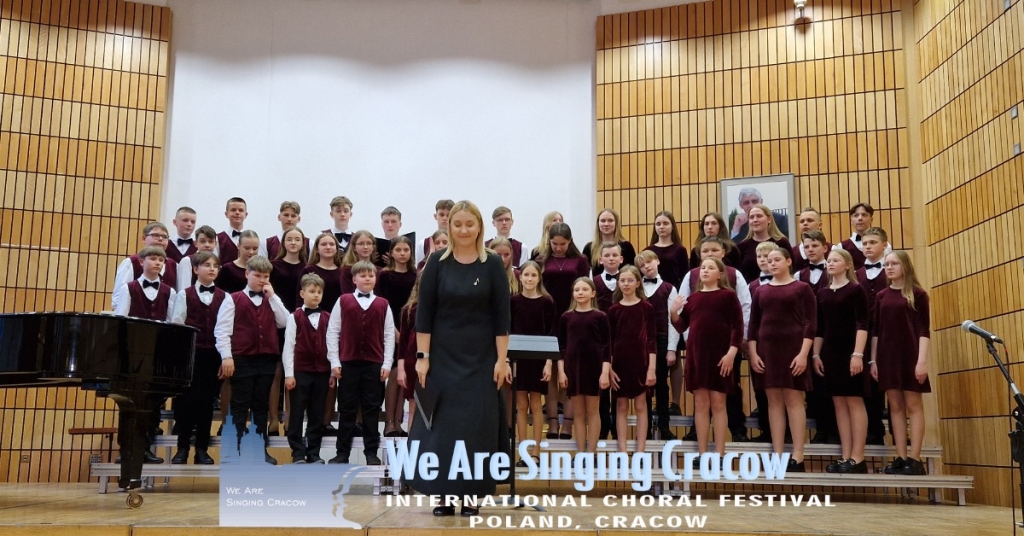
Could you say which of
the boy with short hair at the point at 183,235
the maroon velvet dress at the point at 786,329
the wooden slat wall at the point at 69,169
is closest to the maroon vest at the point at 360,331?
the boy with short hair at the point at 183,235

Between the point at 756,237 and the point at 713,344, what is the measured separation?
1.39 metres

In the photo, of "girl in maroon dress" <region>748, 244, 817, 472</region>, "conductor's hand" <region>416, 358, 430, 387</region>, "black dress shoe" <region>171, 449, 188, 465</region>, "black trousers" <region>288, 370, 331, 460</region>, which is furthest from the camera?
"black dress shoe" <region>171, 449, 188, 465</region>

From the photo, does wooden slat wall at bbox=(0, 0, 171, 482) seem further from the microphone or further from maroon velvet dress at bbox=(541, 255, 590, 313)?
the microphone

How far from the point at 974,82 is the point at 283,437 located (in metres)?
5.89

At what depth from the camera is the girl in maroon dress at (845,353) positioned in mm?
5598

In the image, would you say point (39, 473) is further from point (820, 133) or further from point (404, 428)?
point (820, 133)

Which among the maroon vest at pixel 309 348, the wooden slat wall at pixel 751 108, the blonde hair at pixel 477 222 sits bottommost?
the maroon vest at pixel 309 348

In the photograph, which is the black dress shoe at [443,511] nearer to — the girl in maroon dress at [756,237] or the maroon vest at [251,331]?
the maroon vest at [251,331]

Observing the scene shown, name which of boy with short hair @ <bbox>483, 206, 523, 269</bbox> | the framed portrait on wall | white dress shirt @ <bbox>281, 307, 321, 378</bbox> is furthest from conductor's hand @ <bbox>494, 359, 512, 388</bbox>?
the framed portrait on wall

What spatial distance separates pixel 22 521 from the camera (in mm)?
3703

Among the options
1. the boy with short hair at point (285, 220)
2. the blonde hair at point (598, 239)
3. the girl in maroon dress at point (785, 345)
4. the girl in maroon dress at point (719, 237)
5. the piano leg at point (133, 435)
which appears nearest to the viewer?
the piano leg at point (133, 435)

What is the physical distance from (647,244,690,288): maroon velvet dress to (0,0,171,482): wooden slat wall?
203 inches

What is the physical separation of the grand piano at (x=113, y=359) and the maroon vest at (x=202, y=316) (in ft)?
4.27

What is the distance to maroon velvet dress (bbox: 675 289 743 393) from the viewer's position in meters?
5.57
